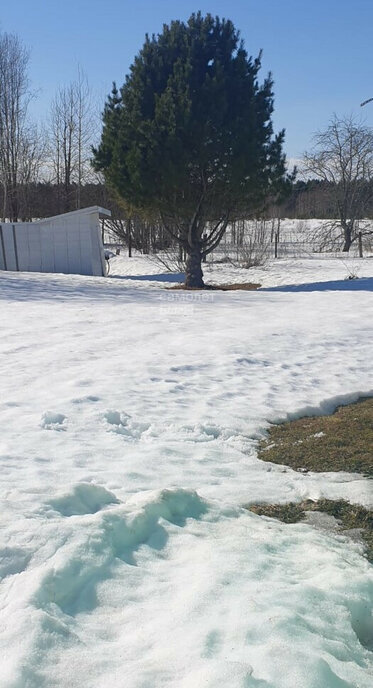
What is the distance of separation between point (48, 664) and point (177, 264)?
72.3 feet

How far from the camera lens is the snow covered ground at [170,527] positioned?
211cm

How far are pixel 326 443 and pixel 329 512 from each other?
1.18 metres

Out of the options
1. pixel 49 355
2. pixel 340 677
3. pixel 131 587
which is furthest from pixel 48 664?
pixel 49 355

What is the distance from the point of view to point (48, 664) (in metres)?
2.04

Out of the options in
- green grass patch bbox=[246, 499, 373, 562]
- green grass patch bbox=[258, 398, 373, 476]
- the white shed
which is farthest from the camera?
the white shed

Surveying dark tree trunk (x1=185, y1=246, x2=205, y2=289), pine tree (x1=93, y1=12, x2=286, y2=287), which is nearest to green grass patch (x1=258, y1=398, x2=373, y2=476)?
pine tree (x1=93, y1=12, x2=286, y2=287)

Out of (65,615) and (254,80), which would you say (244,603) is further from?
(254,80)

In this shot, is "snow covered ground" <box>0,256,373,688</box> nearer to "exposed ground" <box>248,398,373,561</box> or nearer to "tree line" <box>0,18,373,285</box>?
"exposed ground" <box>248,398,373,561</box>

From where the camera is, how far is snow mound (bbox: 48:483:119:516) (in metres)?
3.22

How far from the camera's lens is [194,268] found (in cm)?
1720

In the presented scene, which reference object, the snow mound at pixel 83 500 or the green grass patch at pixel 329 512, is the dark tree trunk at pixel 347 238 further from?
the snow mound at pixel 83 500

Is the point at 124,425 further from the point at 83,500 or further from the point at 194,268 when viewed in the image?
the point at 194,268

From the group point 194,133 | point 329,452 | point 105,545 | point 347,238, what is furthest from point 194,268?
point 347,238

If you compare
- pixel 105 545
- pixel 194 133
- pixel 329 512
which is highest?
pixel 194 133
